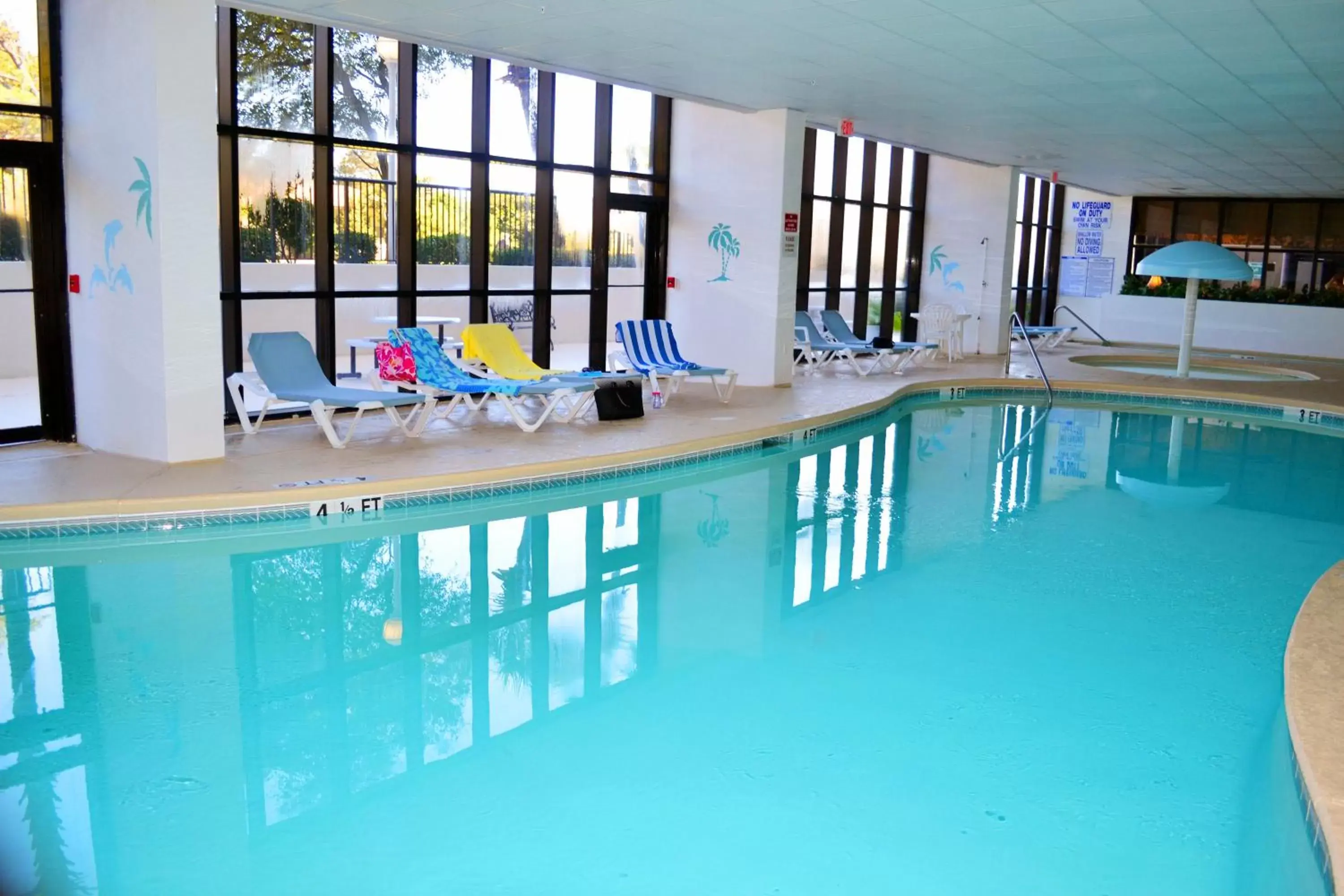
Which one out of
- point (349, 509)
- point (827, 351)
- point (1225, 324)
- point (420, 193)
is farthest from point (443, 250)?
point (1225, 324)

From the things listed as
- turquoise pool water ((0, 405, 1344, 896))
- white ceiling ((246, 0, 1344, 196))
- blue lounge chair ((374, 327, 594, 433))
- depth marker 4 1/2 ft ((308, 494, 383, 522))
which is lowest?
turquoise pool water ((0, 405, 1344, 896))

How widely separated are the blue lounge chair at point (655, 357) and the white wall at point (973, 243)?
6.77 metres

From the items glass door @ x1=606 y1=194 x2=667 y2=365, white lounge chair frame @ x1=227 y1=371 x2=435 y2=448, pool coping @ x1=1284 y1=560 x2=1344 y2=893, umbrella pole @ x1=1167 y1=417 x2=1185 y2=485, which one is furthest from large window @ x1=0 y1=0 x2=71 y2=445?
umbrella pole @ x1=1167 y1=417 x2=1185 y2=485

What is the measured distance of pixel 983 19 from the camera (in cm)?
645

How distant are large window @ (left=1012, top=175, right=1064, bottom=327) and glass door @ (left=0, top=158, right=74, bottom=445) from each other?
15.3 meters

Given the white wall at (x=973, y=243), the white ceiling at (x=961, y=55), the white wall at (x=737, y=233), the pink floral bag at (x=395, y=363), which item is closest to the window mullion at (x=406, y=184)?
the white ceiling at (x=961, y=55)

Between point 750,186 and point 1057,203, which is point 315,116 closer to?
point 750,186

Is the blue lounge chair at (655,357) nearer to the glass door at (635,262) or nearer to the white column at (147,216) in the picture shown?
the glass door at (635,262)

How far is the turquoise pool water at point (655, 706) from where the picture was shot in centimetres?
290

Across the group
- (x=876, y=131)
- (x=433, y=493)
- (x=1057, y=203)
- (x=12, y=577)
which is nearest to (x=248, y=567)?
(x=12, y=577)

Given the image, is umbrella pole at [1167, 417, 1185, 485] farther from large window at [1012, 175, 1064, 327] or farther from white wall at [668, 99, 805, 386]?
large window at [1012, 175, 1064, 327]

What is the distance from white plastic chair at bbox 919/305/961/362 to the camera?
48.9 ft

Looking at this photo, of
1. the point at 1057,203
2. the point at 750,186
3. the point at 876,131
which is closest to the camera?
the point at 750,186

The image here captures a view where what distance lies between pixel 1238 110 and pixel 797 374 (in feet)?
16.0
